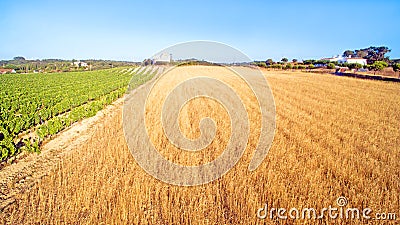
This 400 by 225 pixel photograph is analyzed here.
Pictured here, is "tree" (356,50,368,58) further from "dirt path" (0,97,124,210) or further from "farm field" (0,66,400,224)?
"dirt path" (0,97,124,210)

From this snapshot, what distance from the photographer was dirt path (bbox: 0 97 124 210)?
5241mm

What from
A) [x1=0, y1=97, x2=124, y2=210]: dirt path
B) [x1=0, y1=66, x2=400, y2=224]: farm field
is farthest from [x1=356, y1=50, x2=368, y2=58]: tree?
[x1=0, y1=97, x2=124, y2=210]: dirt path

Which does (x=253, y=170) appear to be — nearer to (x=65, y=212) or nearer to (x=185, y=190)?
(x=185, y=190)

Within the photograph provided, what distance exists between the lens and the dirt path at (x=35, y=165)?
5241 mm

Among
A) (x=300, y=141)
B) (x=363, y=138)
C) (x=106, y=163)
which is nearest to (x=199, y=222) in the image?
(x=106, y=163)

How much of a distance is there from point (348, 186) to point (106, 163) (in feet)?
16.7

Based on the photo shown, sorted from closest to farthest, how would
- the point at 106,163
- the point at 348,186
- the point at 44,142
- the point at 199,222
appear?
the point at 199,222 → the point at 348,186 → the point at 106,163 → the point at 44,142

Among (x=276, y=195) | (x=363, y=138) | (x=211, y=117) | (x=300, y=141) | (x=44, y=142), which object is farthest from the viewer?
(x=211, y=117)

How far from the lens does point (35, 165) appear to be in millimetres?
6582

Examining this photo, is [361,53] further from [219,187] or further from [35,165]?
[35,165]

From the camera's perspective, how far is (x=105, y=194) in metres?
4.40

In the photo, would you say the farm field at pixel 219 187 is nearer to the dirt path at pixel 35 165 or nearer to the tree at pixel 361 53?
the dirt path at pixel 35 165

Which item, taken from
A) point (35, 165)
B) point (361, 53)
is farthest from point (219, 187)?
point (361, 53)

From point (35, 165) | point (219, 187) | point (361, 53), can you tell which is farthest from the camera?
point (361, 53)
